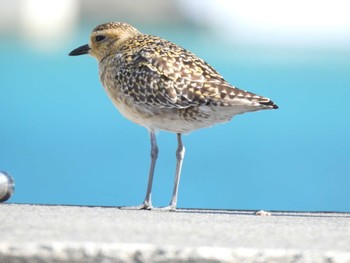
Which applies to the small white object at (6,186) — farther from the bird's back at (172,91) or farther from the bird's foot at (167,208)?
the bird's back at (172,91)

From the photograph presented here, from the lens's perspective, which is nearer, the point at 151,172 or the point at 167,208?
the point at 167,208

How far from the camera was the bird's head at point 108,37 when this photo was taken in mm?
5848

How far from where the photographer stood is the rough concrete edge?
2.62m

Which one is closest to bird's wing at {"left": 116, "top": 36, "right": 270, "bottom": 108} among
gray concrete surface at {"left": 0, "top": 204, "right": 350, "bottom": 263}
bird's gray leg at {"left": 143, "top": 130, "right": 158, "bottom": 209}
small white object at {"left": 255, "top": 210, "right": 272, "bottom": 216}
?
bird's gray leg at {"left": 143, "top": 130, "right": 158, "bottom": 209}

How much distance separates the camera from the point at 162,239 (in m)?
2.85

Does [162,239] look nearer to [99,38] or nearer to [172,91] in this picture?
[172,91]

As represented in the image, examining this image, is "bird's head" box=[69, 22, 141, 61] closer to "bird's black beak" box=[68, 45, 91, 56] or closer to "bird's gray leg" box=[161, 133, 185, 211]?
"bird's black beak" box=[68, 45, 91, 56]

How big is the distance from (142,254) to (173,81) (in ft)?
8.71

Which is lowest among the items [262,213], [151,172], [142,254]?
[142,254]

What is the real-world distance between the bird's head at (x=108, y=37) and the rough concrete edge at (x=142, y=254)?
3.25 meters

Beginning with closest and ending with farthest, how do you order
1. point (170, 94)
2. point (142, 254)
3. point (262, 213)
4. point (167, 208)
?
point (142, 254)
point (262, 213)
point (167, 208)
point (170, 94)

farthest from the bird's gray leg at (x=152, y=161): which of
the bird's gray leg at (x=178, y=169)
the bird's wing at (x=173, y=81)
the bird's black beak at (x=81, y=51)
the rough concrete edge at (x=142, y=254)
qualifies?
the rough concrete edge at (x=142, y=254)

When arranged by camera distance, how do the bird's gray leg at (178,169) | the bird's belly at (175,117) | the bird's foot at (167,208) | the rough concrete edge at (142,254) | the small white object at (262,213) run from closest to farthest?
the rough concrete edge at (142,254), the small white object at (262,213), the bird's foot at (167,208), the bird's gray leg at (178,169), the bird's belly at (175,117)

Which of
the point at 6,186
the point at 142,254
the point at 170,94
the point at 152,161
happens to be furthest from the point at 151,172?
the point at 142,254
